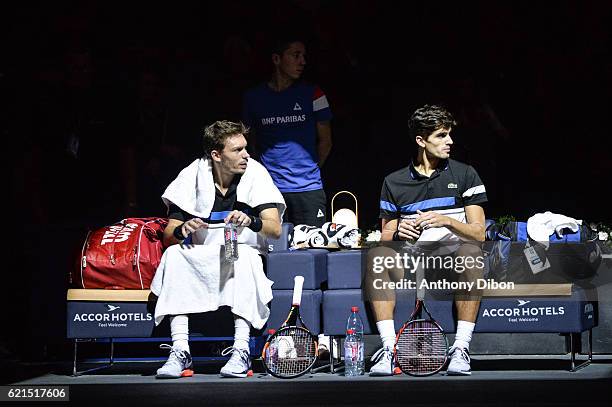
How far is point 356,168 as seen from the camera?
1010 centimetres

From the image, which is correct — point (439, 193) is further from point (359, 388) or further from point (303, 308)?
point (359, 388)

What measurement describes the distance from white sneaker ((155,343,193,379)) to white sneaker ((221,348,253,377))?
23 cm

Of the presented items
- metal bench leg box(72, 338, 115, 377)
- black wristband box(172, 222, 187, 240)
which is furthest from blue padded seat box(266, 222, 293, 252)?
metal bench leg box(72, 338, 115, 377)

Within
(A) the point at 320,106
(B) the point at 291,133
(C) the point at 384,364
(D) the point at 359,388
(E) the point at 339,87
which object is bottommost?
(D) the point at 359,388

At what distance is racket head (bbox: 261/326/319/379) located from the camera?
7375 millimetres

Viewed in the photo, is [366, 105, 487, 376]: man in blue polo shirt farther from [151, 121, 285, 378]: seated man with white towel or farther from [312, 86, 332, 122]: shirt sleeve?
[312, 86, 332, 122]: shirt sleeve

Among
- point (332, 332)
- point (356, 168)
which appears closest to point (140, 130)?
point (356, 168)

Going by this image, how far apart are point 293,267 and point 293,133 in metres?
1.15

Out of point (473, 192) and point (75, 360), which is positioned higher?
point (473, 192)

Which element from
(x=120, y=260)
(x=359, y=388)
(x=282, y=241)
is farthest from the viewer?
(x=282, y=241)

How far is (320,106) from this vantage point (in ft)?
28.2

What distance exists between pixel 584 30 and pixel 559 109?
634mm

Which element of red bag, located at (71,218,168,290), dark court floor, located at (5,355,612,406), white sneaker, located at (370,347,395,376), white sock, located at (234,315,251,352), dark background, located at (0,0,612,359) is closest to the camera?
dark court floor, located at (5,355,612,406)

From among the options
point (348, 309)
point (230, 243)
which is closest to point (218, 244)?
point (230, 243)
